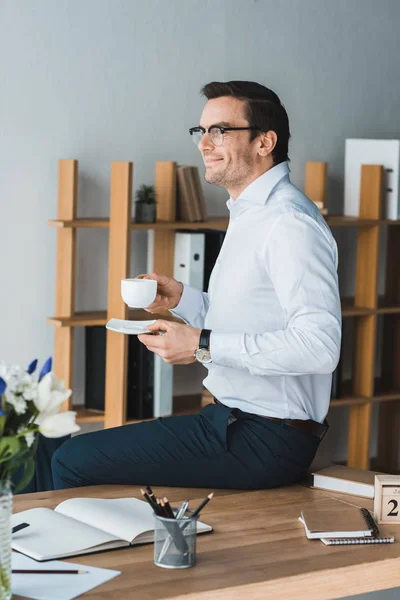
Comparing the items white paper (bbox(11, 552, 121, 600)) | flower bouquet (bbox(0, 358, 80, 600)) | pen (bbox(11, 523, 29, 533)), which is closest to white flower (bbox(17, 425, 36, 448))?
flower bouquet (bbox(0, 358, 80, 600))

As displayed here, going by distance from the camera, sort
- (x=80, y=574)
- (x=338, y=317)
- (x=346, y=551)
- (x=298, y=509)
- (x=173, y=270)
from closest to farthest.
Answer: (x=80, y=574), (x=346, y=551), (x=298, y=509), (x=338, y=317), (x=173, y=270)

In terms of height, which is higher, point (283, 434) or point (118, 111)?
point (118, 111)

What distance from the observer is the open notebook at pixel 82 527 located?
67.2 inches

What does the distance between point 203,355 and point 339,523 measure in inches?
20.7

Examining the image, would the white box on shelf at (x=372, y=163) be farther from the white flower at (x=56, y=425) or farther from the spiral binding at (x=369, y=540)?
the white flower at (x=56, y=425)

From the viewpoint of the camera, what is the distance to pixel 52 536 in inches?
69.3

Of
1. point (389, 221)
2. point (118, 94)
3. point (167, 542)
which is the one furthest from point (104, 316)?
point (167, 542)

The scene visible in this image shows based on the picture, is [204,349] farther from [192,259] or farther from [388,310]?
[388,310]

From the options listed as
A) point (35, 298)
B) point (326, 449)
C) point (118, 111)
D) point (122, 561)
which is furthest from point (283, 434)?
point (326, 449)

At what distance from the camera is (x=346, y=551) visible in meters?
1.84

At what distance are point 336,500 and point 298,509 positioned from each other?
13cm

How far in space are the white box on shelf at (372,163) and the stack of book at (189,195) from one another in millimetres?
805

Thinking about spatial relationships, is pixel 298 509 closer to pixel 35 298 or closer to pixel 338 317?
pixel 338 317

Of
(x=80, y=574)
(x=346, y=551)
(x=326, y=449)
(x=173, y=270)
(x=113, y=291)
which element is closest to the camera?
(x=80, y=574)
